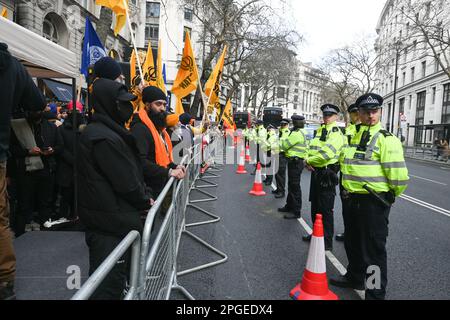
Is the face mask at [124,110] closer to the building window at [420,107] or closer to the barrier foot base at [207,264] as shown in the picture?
the barrier foot base at [207,264]

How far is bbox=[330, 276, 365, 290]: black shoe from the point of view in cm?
381

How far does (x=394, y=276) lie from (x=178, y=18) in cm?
4115

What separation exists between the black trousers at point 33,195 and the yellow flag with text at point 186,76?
12.0 feet

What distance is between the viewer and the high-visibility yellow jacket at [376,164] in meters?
3.29

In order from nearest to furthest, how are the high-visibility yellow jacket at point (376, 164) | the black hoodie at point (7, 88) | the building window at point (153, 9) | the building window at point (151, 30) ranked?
1. the black hoodie at point (7, 88)
2. the high-visibility yellow jacket at point (376, 164)
3. the building window at point (153, 9)
4. the building window at point (151, 30)

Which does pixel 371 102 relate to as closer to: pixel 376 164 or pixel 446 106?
pixel 376 164

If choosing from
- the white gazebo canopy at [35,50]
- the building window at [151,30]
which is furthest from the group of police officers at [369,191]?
the building window at [151,30]

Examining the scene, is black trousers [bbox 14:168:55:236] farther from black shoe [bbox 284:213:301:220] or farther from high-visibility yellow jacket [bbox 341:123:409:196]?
high-visibility yellow jacket [bbox 341:123:409:196]

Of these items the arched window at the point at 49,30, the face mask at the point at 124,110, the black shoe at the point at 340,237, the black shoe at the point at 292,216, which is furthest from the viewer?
the arched window at the point at 49,30

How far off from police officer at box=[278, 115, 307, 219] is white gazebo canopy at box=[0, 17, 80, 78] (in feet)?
13.8

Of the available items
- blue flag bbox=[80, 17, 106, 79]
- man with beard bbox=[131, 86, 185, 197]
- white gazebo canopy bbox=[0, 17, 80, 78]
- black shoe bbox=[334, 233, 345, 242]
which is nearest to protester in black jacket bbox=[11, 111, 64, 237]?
white gazebo canopy bbox=[0, 17, 80, 78]

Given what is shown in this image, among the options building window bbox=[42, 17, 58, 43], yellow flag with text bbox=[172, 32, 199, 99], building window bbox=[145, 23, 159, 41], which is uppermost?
building window bbox=[145, 23, 159, 41]
